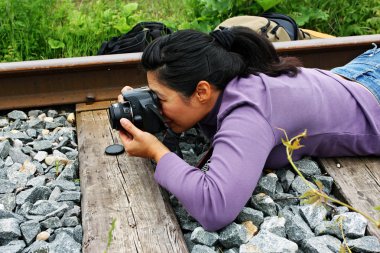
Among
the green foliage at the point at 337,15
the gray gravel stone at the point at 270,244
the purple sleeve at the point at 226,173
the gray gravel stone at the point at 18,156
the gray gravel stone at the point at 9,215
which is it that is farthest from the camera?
the green foliage at the point at 337,15

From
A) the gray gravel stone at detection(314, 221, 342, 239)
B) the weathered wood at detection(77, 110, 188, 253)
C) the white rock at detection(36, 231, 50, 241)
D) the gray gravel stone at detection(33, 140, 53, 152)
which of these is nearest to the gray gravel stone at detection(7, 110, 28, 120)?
the gray gravel stone at detection(33, 140, 53, 152)

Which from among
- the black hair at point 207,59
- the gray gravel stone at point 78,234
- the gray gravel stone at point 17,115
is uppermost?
the black hair at point 207,59

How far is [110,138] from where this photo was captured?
314cm

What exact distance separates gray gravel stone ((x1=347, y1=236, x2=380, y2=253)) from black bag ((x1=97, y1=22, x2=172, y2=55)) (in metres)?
2.11

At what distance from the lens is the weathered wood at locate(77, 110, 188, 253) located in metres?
2.21

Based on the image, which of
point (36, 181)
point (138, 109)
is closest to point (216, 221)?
point (138, 109)

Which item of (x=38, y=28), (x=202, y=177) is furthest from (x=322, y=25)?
(x=202, y=177)

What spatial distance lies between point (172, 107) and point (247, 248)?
2.40ft

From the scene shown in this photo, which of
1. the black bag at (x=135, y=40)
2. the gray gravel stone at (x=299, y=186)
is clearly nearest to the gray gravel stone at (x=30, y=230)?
the gray gravel stone at (x=299, y=186)

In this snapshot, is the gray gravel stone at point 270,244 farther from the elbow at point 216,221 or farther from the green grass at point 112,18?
the green grass at point 112,18

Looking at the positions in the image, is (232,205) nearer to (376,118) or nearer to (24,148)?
(376,118)

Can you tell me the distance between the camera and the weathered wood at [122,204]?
2213mm

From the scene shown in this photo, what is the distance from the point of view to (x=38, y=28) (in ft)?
14.3

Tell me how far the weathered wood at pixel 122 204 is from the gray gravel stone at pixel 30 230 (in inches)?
7.1
